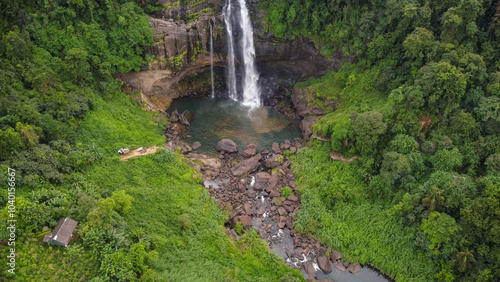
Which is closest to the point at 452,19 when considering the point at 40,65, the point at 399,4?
the point at 399,4

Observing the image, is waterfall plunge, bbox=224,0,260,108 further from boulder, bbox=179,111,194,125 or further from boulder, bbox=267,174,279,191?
boulder, bbox=267,174,279,191

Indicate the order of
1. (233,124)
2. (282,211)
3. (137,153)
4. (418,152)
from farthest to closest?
1. (233,124)
2. (137,153)
3. (282,211)
4. (418,152)

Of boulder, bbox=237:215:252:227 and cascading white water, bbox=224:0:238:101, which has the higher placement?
cascading white water, bbox=224:0:238:101

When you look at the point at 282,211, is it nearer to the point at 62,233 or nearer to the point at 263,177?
the point at 263,177

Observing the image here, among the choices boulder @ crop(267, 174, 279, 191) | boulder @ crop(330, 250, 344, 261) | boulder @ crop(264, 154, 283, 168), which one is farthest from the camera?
boulder @ crop(264, 154, 283, 168)

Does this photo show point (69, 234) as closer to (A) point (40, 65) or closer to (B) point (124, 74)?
(A) point (40, 65)

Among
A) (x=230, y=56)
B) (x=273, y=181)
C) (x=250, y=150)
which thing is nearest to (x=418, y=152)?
(x=273, y=181)

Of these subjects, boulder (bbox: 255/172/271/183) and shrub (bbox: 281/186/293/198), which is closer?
shrub (bbox: 281/186/293/198)

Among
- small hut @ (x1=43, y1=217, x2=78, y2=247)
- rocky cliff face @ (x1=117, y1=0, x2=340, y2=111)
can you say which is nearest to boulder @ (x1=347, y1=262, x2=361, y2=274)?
small hut @ (x1=43, y1=217, x2=78, y2=247)
